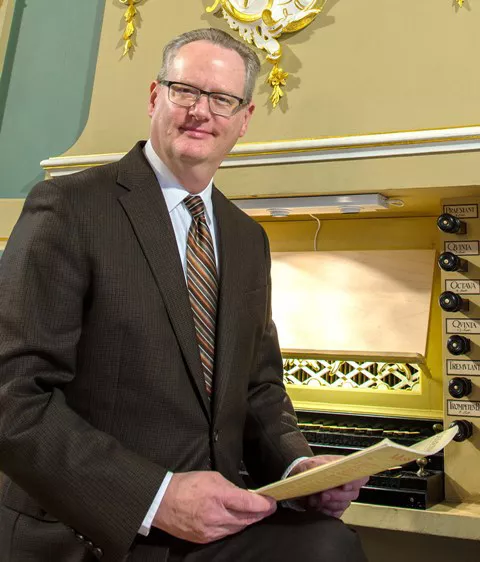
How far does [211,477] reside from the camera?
117cm

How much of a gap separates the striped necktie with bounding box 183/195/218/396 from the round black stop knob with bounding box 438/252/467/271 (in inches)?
53.2

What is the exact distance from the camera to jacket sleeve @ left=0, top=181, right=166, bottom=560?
1.14 meters

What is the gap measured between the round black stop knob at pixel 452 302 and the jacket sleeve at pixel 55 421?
1.67m

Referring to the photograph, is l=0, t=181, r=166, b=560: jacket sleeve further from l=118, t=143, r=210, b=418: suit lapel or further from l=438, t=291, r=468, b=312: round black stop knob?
l=438, t=291, r=468, b=312: round black stop knob

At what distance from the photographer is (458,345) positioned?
254 cm

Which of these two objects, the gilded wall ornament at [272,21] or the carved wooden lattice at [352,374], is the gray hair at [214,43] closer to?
the gilded wall ornament at [272,21]

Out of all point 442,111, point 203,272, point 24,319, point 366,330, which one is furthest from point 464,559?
point 24,319

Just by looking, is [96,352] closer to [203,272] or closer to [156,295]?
[156,295]

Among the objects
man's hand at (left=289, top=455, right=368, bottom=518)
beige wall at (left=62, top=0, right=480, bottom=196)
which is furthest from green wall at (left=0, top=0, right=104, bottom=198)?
man's hand at (left=289, top=455, right=368, bottom=518)

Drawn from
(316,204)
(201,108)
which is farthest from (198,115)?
(316,204)

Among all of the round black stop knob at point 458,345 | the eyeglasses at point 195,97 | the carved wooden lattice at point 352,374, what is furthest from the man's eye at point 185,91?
the carved wooden lattice at point 352,374

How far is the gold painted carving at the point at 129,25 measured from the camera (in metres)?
3.09

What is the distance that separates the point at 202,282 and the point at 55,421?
0.46 meters

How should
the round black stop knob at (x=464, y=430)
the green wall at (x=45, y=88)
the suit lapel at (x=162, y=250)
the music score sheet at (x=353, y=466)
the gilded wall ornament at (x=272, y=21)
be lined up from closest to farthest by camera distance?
1. the music score sheet at (x=353, y=466)
2. the suit lapel at (x=162, y=250)
3. the round black stop knob at (x=464, y=430)
4. the gilded wall ornament at (x=272, y=21)
5. the green wall at (x=45, y=88)
